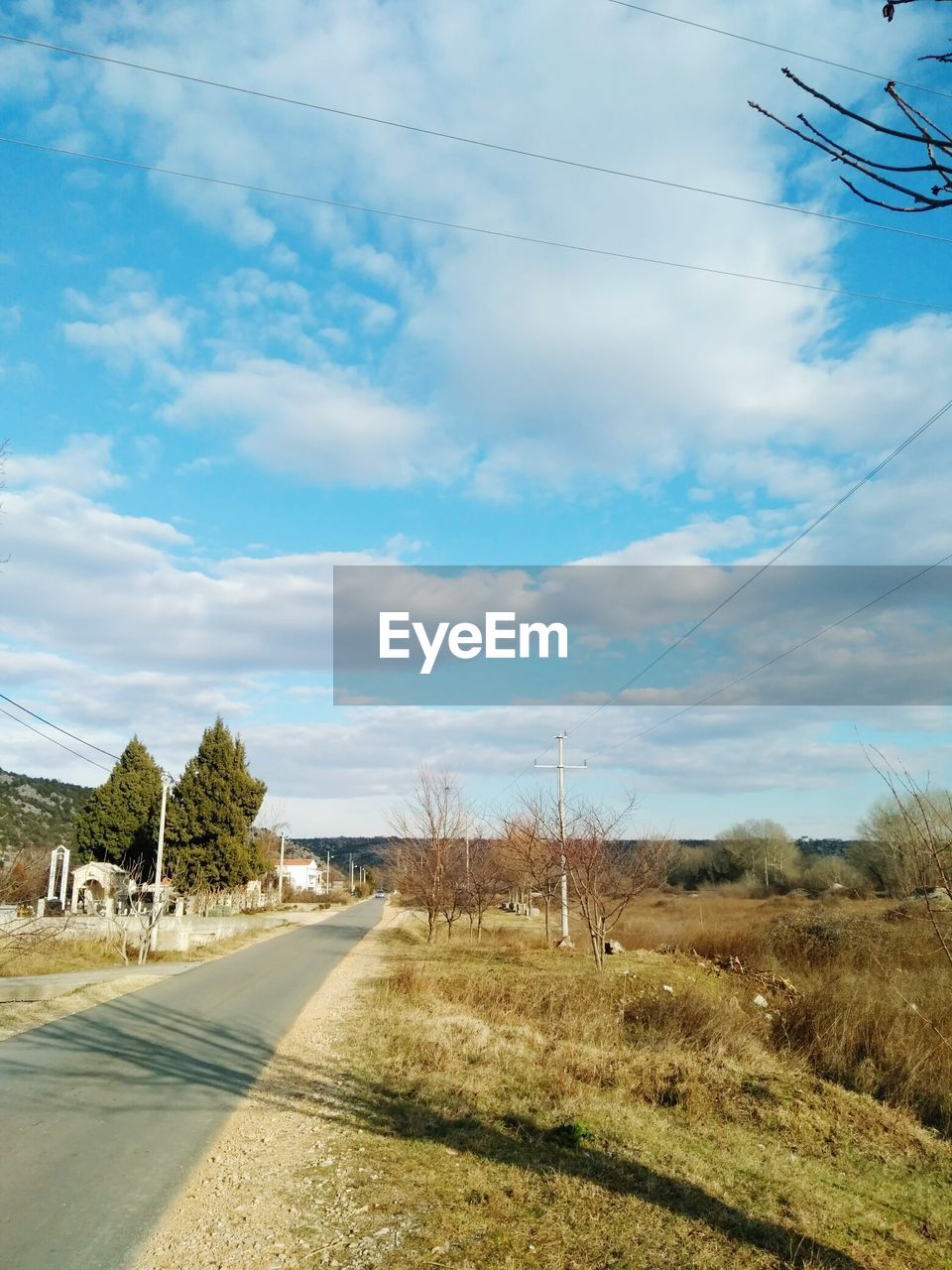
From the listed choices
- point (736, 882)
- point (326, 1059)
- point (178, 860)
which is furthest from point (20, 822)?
point (326, 1059)

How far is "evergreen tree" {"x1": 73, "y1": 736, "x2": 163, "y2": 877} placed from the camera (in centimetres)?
5072

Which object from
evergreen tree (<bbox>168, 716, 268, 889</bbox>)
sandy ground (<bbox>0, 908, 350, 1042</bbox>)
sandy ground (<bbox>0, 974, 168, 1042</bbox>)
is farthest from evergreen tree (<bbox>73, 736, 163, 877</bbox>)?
sandy ground (<bbox>0, 974, 168, 1042</bbox>)

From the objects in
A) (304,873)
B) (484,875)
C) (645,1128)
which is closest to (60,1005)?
(645,1128)

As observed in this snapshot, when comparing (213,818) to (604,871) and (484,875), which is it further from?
(604,871)

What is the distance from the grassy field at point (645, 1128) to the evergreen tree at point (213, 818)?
35.5 meters

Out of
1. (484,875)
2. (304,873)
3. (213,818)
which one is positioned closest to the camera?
(484,875)

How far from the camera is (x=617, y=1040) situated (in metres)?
12.3

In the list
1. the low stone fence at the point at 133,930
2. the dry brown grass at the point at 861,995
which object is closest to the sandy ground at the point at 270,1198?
the dry brown grass at the point at 861,995

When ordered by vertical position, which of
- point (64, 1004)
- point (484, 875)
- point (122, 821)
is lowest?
point (64, 1004)

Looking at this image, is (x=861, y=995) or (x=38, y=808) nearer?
(x=861, y=995)

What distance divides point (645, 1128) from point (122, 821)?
48075mm

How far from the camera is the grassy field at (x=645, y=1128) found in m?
5.91

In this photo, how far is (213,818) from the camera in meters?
50.5

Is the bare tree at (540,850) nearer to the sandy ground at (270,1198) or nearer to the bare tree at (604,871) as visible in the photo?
the bare tree at (604,871)
